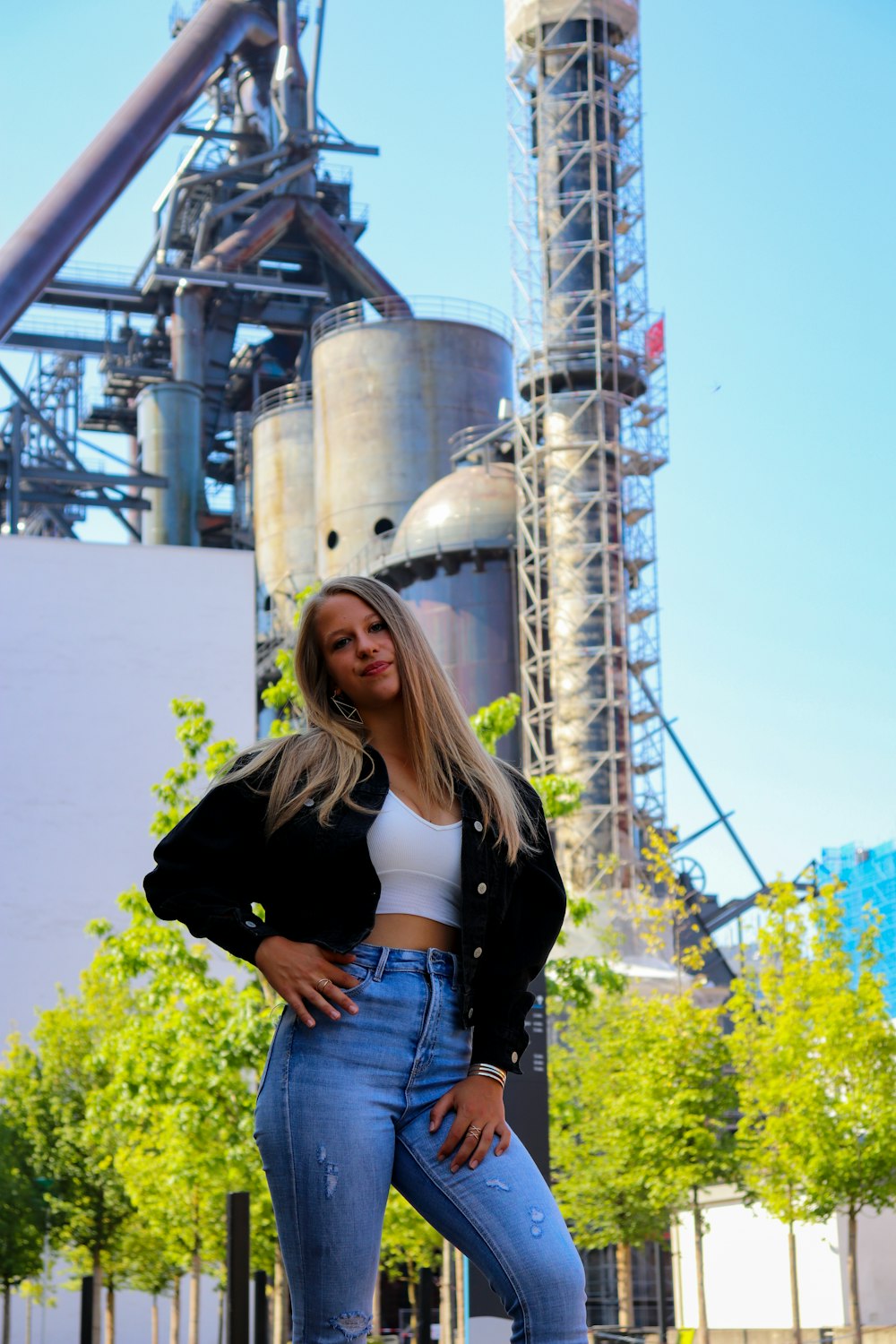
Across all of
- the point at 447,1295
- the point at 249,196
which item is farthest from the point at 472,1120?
the point at 249,196

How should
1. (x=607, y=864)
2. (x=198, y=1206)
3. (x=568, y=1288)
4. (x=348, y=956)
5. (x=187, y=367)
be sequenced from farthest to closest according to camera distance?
1. (x=187, y=367)
2. (x=607, y=864)
3. (x=198, y=1206)
4. (x=348, y=956)
5. (x=568, y=1288)

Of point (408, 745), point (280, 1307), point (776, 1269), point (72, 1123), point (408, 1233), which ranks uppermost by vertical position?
point (408, 745)

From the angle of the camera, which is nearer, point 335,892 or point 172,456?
point 335,892

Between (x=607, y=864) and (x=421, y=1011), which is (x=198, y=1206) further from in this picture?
(x=421, y=1011)

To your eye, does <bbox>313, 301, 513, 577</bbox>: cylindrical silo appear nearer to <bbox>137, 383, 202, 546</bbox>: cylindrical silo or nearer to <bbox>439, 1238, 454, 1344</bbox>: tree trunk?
<bbox>137, 383, 202, 546</bbox>: cylindrical silo

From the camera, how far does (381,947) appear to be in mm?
3086

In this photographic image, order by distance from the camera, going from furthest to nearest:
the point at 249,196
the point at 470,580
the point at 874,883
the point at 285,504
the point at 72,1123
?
the point at 285,504
the point at 249,196
the point at 874,883
the point at 470,580
the point at 72,1123

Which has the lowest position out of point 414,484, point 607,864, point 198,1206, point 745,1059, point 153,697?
point 198,1206

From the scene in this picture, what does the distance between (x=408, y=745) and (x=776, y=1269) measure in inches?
1339

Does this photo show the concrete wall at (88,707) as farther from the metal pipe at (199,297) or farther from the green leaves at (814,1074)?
the metal pipe at (199,297)

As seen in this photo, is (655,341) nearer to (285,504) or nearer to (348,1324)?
(285,504)

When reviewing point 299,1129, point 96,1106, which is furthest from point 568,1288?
point 96,1106

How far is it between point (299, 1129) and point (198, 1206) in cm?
2206

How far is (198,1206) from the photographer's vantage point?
→ 23812mm
